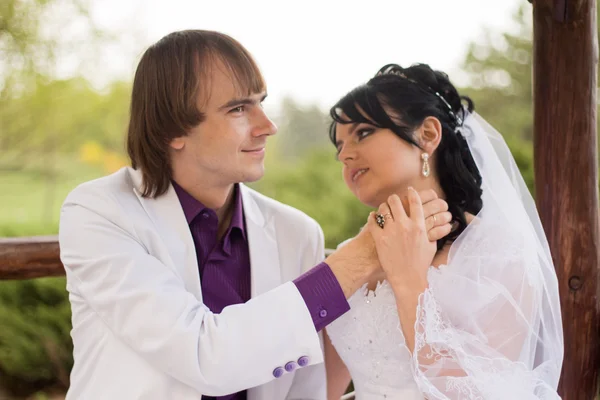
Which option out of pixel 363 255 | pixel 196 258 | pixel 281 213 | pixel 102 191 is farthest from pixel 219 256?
pixel 363 255

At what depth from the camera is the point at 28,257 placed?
2.54 metres

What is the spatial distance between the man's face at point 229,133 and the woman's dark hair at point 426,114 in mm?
279

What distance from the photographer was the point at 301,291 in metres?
1.84

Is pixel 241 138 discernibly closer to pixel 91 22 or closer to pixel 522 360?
pixel 522 360

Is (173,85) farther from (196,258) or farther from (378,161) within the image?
(378,161)

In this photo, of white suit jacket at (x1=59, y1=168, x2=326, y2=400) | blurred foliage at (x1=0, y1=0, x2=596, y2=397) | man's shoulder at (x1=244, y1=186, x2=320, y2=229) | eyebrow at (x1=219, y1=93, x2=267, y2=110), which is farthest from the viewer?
blurred foliage at (x1=0, y1=0, x2=596, y2=397)

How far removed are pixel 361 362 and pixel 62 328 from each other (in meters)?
3.61

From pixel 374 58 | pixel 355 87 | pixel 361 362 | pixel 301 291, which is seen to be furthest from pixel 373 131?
pixel 374 58

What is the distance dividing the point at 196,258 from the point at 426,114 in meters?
0.90

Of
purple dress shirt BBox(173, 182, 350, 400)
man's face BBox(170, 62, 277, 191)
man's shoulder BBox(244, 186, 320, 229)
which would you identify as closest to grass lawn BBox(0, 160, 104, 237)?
man's shoulder BBox(244, 186, 320, 229)

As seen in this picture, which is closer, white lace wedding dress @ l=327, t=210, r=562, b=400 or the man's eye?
white lace wedding dress @ l=327, t=210, r=562, b=400

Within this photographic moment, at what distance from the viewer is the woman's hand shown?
1857mm

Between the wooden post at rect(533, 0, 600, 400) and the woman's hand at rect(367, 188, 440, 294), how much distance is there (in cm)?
73

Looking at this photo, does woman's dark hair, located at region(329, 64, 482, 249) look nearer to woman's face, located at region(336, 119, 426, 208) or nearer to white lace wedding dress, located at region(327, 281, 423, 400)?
woman's face, located at region(336, 119, 426, 208)
